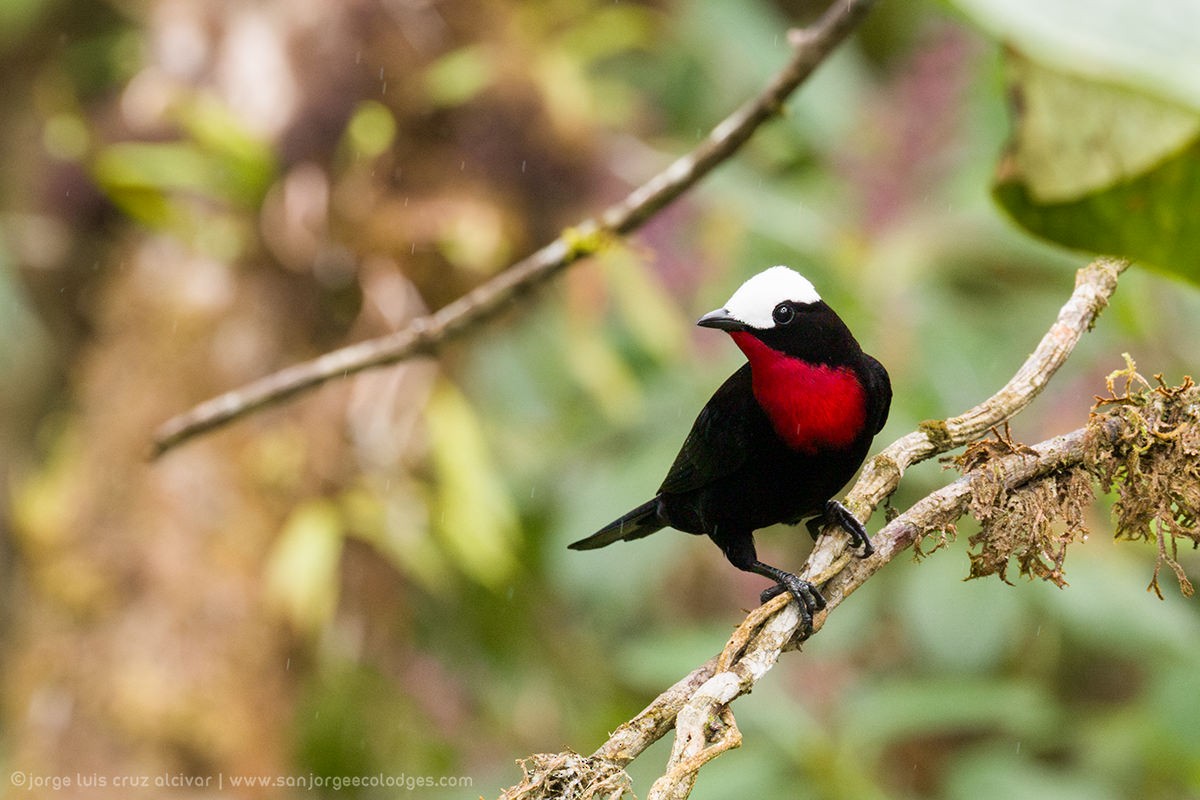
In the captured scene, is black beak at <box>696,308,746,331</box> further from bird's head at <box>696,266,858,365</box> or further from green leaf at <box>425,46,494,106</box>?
green leaf at <box>425,46,494,106</box>

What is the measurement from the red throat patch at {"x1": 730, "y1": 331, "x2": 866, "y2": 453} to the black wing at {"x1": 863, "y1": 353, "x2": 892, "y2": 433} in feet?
0.08

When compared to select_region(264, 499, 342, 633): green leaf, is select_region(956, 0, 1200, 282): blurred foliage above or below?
above

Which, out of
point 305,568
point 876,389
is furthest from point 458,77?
point 876,389

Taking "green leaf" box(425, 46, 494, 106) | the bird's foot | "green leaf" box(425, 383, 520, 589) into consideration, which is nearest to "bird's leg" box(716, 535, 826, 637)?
the bird's foot

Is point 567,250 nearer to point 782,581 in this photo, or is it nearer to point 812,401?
point 812,401

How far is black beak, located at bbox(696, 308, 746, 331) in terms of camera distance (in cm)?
109

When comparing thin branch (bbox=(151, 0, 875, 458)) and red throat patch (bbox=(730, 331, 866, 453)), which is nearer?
→ red throat patch (bbox=(730, 331, 866, 453))

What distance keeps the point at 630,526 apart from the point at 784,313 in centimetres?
36

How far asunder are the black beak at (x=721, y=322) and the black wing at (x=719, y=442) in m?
0.14

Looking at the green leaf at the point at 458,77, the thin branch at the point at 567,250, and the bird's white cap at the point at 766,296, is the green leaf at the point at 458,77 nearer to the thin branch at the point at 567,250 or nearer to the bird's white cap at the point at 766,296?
the thin branch at the point at 567,250

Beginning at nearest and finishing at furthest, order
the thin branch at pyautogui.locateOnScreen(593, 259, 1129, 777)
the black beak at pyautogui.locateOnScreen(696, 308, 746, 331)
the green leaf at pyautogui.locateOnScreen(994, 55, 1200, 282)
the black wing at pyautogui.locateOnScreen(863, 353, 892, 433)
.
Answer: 1. the green leaf at pyautogui.locateOnScreen(994, 55, 1200, 282)
2. the thin branch at pyautogui.locateOnScreen(593, 259, 1129, 777)
3. the black beak at pyautogui.locateOnScreen(696, 308, 746, 331)
4. the black wing at pyautogui.locateOnScreen(863, 353, 892, 433)

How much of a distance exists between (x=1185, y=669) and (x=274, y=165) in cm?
272

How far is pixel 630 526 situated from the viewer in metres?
1.40

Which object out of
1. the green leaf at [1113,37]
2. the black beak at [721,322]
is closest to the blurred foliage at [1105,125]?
the green leaf at [1113,37]
